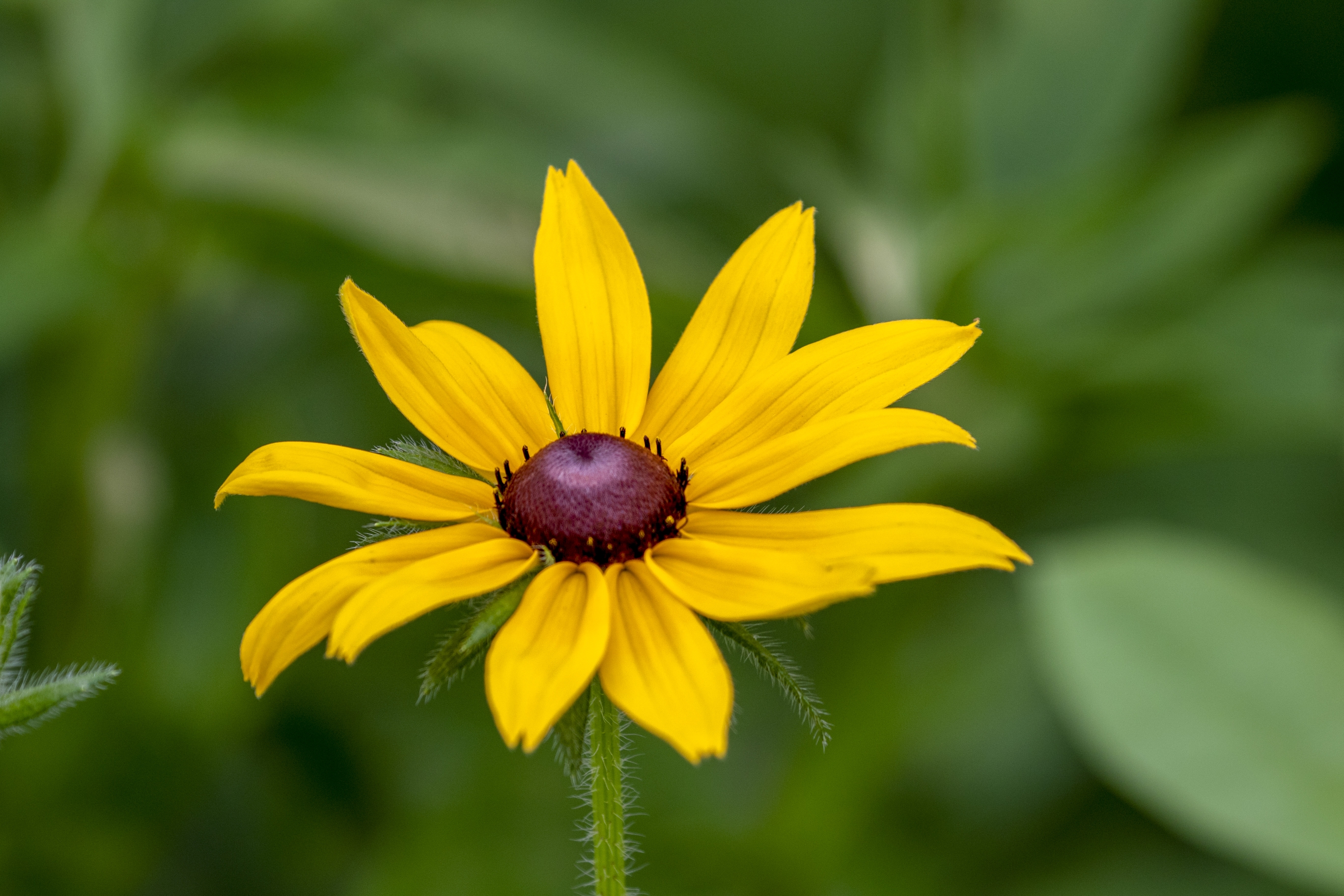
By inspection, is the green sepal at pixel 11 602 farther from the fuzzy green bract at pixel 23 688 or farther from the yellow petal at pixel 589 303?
the yellow petal at pixel 589 303

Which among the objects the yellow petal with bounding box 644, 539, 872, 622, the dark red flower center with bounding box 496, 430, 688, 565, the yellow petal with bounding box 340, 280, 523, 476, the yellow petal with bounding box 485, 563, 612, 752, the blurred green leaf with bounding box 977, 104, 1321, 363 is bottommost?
the yellow petal with bounding box 485, 563, 612, 752

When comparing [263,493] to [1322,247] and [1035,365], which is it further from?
[1322,247]

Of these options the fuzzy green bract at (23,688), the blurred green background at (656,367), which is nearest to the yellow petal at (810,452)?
the fuzzy green bract at (23,688)

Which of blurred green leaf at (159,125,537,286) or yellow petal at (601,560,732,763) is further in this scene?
blurred green leaf at (159,125,537,286)

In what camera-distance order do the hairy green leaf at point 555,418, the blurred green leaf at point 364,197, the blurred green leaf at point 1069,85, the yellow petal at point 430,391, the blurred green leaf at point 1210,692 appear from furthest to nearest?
the blurred green leaf at point 1069,85 < the blurred green leaf at point 364,197 < the blurred green leaf at point 1210,692 < the hairy green leaf at point 555,418 < the yellow petal at point 430,391

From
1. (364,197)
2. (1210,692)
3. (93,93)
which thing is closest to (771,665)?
(1210,692)

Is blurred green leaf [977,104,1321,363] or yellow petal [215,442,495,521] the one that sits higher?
blurred green leaf [977,104,1321,363]

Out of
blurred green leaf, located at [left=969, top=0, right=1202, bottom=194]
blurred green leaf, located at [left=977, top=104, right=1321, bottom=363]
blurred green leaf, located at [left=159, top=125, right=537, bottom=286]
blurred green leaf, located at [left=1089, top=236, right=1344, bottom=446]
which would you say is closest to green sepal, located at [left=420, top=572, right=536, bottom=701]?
blurred green leaf, located at [left=159, top=125, right=537, bottom=286]

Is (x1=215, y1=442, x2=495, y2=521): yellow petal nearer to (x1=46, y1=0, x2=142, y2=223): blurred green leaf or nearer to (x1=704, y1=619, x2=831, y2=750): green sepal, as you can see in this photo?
(x1=704, y1=619, x2=831, y2=750): green sepal
